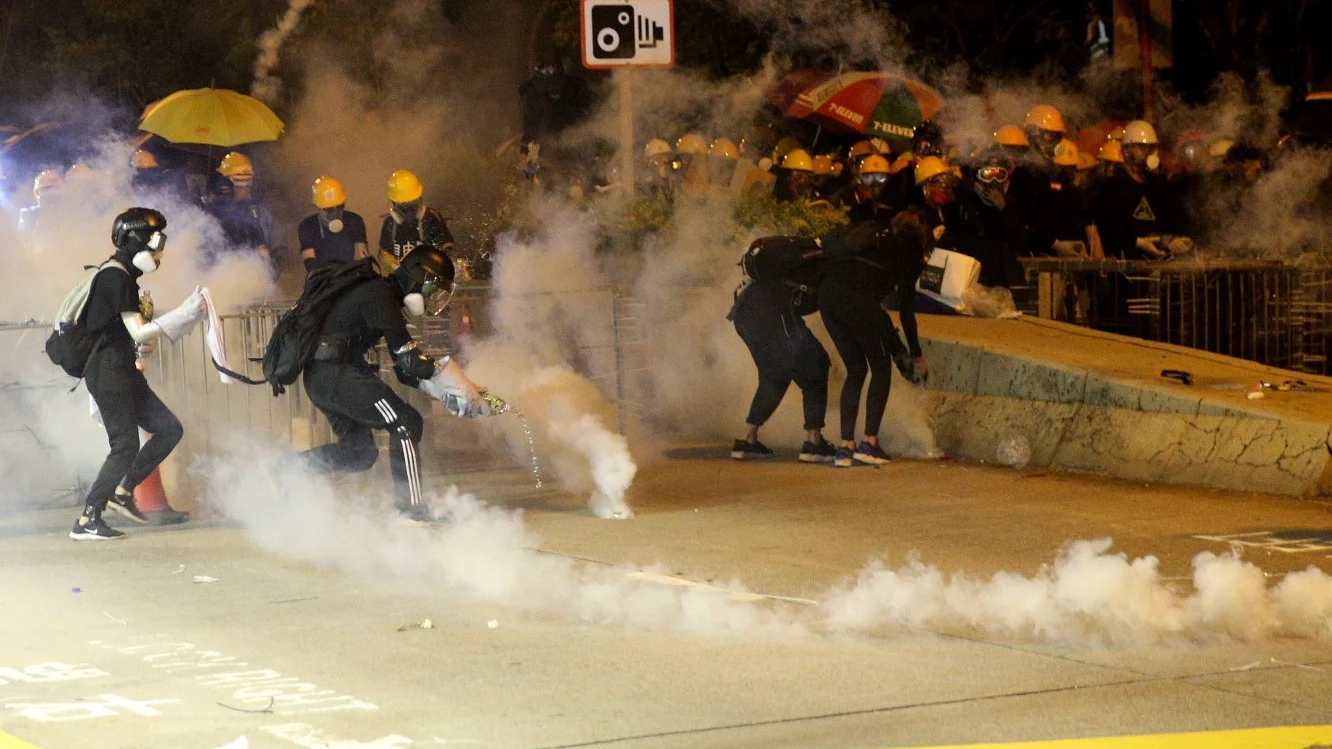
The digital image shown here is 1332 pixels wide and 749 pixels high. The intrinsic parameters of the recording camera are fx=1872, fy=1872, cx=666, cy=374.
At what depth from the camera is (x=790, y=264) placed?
11.9 metres

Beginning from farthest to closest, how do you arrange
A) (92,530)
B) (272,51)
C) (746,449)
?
(272,51)
(746,449)
(92,530)

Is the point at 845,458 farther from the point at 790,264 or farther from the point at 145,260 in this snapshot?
the point at 145,260

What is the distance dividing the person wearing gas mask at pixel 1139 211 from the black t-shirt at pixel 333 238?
222 inches

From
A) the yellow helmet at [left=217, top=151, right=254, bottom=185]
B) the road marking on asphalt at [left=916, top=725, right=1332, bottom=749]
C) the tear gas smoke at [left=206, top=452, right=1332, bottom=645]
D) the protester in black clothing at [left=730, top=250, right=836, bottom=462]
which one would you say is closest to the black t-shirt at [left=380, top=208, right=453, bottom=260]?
the yellow helmet at [left=217, top=151, right=254, bottom=185]

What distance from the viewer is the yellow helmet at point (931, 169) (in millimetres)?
13172

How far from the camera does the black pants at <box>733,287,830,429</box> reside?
12.0 metres

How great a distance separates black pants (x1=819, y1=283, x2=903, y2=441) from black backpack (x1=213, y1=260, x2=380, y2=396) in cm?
338

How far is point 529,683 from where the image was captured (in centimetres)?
654

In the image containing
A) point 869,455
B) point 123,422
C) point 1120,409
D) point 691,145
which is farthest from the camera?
point 691,145

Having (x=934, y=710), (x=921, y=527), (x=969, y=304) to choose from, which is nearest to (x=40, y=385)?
(x=921, y=527)

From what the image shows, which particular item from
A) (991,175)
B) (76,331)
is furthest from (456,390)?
(991,175)

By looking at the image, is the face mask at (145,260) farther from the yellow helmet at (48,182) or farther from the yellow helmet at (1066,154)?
the yellow helmet at (1066,154)

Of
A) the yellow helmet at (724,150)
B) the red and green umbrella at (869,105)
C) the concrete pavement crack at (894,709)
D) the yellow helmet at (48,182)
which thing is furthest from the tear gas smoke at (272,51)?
the concrete pavement crack at (894,709)

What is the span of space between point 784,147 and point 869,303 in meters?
5.54
